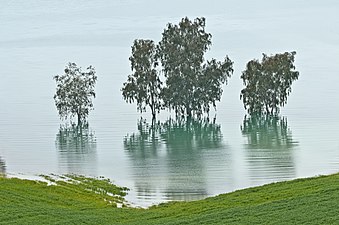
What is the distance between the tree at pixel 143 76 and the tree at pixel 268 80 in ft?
35.7

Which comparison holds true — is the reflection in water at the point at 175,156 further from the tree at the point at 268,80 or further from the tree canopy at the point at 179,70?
the tree at the point at 268,80

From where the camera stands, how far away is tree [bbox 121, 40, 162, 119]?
99875 millimetres

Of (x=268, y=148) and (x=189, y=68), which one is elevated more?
(x=189, y=68)

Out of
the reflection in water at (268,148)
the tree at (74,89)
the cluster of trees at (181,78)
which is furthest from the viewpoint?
the cluster of trees at (181,78)

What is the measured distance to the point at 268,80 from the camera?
10269 centimetres

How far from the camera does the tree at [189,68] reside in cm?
9975

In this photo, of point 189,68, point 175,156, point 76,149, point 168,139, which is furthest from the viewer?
point 189,68

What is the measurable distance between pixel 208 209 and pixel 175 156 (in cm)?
3626

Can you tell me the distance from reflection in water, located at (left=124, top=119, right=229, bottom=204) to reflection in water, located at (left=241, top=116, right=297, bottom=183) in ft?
8.56

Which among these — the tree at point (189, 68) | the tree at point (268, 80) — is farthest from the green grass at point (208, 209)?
the tree at point (268, 80)

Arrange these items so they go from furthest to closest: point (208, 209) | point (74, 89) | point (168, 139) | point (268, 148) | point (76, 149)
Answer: point (74, 89) < point (168, 139) < point (76, 149) < point (268, 148) < point (208, 209)

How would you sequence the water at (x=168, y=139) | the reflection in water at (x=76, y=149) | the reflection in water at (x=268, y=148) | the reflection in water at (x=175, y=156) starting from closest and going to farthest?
the reflection in water at (x=175, y=156), the water at (x=168, y=139), the reflection in water at (x=268, y=148), the reflection in water at (x=76, y=149)

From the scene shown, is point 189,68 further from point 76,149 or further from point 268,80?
→ point 76,149

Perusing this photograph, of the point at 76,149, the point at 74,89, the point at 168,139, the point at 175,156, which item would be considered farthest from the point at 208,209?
the point at 74,89
